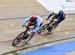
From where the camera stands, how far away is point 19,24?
13523 mm

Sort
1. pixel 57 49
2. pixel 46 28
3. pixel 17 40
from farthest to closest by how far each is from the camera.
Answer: pixel 46 28 → pixel 57 49 → pixel 17 40

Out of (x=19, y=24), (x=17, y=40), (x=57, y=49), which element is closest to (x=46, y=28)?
(x=19, y=24)

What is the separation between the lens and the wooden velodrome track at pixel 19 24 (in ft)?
36.7

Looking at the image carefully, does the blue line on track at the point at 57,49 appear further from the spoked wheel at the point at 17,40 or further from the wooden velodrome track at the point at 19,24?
the spoked wheel at the point at 17,40

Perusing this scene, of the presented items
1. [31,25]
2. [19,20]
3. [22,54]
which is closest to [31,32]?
[31,25]

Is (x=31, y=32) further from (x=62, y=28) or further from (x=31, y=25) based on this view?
(x=62, y=28)

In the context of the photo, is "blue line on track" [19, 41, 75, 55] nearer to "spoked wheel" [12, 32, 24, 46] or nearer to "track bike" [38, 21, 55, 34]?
"spoked wheel" [12, 32, 24, 46]

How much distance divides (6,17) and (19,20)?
33.2 inches

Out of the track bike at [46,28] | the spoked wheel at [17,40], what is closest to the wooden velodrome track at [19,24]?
the spoked wheel at [17,40]

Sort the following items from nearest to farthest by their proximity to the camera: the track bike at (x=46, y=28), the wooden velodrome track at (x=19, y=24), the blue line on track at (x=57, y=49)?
the blue line on track at (x=57, y=49)
the wooden velodrome track at (x=19, y=24)
the track bike at (x=46, y=28)

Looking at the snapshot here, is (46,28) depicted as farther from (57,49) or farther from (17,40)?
(17,40)

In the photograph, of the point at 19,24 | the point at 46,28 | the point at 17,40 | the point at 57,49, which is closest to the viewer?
the point at 17,40

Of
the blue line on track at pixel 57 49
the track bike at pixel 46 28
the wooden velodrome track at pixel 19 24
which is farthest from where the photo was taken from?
the track bike at pixel 46 28

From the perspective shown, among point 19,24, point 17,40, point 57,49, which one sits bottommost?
point 57,49
